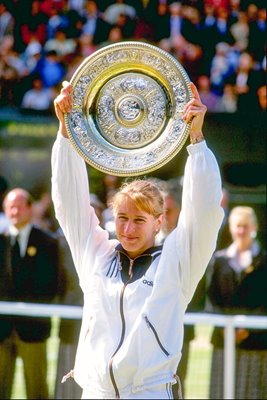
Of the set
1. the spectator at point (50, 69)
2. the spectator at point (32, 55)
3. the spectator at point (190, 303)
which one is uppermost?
the spectator at point (32, 55)

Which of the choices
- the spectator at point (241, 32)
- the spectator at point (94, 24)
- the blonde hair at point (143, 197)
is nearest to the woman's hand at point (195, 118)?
the blonde hair at point (143, 197)

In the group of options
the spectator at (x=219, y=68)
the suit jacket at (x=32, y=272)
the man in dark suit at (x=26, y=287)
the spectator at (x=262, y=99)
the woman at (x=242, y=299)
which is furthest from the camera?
the spectator at (x=219, y=68)

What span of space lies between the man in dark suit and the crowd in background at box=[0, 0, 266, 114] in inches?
195

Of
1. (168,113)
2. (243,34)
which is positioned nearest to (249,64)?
(243,34)

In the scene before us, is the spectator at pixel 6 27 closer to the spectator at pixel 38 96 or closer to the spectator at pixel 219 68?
the spectator at pixel 38 96

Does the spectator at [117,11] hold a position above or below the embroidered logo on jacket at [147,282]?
above

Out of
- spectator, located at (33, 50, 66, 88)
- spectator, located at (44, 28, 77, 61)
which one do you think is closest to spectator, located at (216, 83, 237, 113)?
spectator, located at (33, 50, 66, 88)

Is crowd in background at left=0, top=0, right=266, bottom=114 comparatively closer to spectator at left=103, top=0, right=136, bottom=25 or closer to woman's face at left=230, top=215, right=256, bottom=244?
spectator at left=103, top=0, right=136, bottom=25

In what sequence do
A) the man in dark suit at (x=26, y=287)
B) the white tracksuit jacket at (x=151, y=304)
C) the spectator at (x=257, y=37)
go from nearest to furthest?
the white tracksuit jacket at (x=151, y=304), the man in dark suit at (x=26, y=287), the spectator at (x=257, y=37)

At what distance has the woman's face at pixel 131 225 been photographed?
5.10 m

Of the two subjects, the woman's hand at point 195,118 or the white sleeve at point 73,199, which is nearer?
the woman's hand at point 195,118

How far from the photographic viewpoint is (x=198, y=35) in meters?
15.5

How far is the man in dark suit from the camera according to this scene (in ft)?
26.9

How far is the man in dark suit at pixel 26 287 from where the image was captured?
8.20 metres
